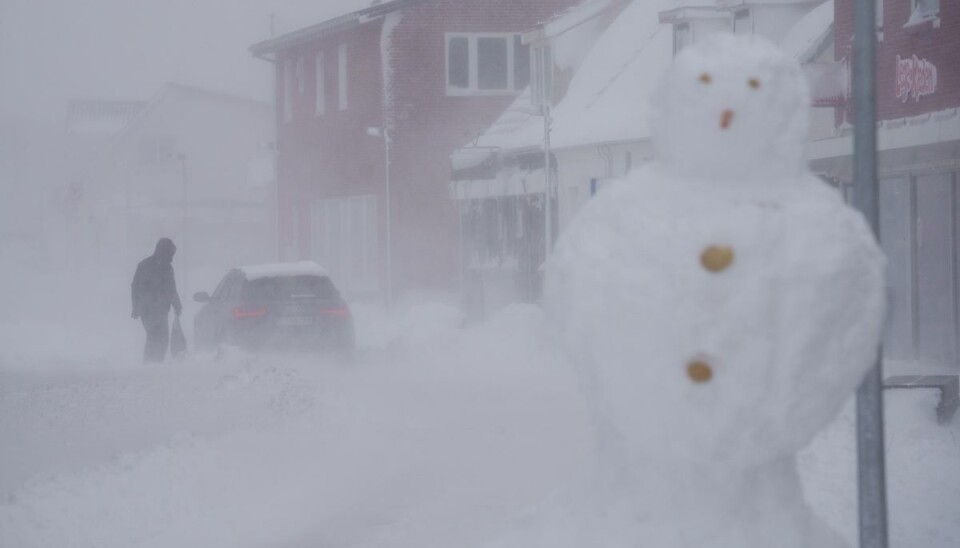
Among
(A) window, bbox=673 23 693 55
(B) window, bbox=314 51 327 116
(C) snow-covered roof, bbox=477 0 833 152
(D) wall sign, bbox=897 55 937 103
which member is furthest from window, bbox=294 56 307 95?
(D) wall sign, bbox=897 55 937 103

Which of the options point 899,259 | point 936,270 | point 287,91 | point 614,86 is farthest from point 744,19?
point 287,91

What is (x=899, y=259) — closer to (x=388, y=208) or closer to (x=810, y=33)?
(x=810, y=33)

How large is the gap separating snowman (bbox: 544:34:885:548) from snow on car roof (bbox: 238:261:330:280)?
1494 centimetres

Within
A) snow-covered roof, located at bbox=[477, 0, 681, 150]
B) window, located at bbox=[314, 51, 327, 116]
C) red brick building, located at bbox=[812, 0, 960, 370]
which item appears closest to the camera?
red brick building, located at bbox=[812, 0, 960, 370]

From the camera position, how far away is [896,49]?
59.9 ft

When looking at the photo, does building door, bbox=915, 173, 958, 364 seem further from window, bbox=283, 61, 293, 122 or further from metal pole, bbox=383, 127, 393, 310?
window, bbox=283, 61, 293, 122

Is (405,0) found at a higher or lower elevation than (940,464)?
higher

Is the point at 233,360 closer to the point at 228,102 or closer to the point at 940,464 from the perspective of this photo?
the point at 940,464

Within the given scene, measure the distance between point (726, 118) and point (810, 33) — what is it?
17.6m

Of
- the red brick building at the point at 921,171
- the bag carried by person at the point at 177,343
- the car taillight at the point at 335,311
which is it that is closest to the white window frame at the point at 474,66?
the car taillight at the point at 335,311

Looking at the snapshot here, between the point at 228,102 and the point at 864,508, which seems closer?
the point at 864,508

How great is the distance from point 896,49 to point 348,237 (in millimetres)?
21414

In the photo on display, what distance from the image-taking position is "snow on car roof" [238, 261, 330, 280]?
795 inches

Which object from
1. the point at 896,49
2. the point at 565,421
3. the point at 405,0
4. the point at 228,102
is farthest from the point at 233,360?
the point at 228,102
